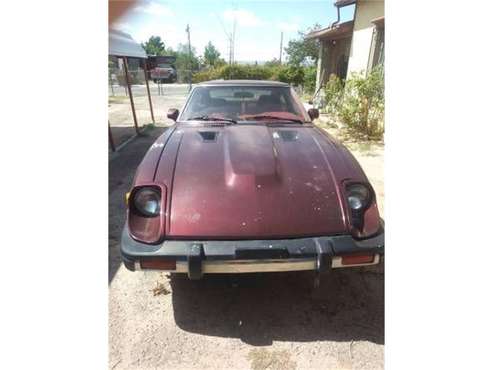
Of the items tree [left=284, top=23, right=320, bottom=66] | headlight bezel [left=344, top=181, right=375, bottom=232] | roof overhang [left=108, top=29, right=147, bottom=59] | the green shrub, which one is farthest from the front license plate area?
tree [left=284, top=23, right=320, bottom=66]

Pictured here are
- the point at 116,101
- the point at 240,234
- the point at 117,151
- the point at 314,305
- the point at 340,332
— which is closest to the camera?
the point at 240,234

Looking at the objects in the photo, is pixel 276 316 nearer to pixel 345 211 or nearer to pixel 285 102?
pixel 345 211

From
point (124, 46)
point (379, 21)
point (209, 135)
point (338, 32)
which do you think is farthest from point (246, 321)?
point (338, 32)

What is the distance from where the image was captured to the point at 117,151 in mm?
5746

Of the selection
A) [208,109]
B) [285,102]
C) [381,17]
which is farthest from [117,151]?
[381,17]

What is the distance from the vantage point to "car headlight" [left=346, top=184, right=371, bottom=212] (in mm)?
1819

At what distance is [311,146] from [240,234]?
94 centimetres

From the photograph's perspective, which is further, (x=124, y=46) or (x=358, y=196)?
(x=124, y=46)

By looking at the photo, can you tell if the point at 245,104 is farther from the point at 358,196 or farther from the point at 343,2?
the point at 343,2

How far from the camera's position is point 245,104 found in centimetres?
297

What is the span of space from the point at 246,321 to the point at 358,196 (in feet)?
3.41

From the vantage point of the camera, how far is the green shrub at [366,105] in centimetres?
621

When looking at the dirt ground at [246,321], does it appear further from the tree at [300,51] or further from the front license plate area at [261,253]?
the tree at [300,51]

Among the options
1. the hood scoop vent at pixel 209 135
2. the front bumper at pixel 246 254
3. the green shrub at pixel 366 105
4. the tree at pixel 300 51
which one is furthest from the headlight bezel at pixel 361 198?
the tree at pixel 300 51
